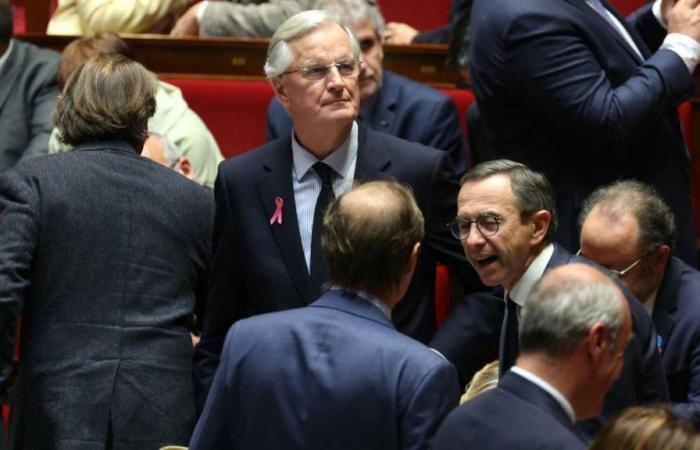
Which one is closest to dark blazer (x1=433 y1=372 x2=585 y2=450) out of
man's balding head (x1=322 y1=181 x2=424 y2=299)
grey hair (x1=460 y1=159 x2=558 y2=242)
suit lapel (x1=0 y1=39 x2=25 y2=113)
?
man's balding head (x1=322 y1=181 x2=424 y2=299)

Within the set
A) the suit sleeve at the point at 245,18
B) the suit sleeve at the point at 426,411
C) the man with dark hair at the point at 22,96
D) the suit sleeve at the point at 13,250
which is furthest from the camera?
the suit sleeve at the point at 245,18

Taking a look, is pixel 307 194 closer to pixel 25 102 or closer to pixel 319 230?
pixel 319 230

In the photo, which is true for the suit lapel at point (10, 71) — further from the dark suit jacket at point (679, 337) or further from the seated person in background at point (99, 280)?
the dark suit jacket at point (679, 337)

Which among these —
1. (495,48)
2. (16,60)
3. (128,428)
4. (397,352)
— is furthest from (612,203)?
(16,60)

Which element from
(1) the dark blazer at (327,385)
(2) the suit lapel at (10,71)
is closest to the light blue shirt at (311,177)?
(1) the dark blazer at (327,385)

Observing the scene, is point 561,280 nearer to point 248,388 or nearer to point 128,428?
point 248,388

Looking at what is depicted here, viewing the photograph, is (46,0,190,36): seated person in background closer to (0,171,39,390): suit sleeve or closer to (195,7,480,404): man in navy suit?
(195,7,480,404): man in navy suit

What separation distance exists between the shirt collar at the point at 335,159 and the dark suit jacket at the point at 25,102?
114 centimetres

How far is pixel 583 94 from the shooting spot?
2.92 metres

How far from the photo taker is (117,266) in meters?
2.72

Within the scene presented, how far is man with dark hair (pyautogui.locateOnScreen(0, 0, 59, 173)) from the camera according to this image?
3866mm

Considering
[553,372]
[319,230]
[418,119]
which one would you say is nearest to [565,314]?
[553,372]

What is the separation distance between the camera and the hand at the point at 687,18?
2969 millimetres

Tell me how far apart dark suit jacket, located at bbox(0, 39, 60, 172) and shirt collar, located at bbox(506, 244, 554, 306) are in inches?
64.3
